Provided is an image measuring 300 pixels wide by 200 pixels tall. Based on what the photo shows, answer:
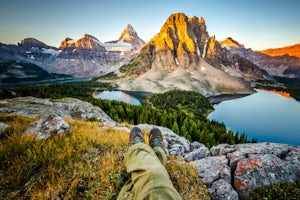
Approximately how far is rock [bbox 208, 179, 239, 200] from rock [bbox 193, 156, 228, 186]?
23 cm

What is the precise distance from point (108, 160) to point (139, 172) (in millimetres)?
1844

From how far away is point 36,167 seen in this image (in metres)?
3.45

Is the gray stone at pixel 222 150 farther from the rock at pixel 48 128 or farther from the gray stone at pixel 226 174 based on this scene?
the rock at pixel 48 128

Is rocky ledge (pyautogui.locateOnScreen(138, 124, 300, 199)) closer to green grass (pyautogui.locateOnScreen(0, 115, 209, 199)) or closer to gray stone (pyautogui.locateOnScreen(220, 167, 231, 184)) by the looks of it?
gray stone (pyautogui.locateOnScreen(220, 167, 231, 184))

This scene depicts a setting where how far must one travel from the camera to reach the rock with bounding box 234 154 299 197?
461 cm

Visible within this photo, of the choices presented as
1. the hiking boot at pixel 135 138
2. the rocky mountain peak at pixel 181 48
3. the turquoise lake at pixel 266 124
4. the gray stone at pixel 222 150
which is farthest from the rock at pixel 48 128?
the rocky mountain peak at pixel 181 48

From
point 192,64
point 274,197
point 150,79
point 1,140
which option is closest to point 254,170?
point 274,197

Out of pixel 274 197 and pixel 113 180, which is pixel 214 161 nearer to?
pixel 274 197

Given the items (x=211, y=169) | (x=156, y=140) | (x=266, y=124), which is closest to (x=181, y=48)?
(x=266, y=124)

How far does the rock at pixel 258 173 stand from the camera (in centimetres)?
461

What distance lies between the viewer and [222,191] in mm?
4336

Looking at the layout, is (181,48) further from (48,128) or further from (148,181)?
(148,181)

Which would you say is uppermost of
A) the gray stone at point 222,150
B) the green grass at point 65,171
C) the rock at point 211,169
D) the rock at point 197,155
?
the green grass at point 65,171

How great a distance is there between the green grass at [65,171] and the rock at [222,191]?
1.15ft
